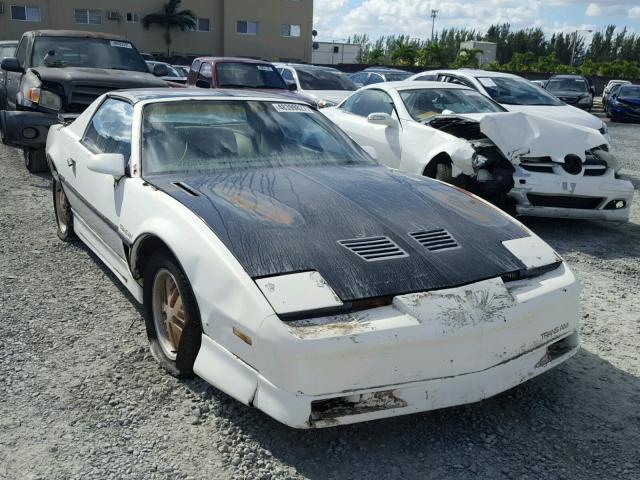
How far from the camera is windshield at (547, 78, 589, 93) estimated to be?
2259cm

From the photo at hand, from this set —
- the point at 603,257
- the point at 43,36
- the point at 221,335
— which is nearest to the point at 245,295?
the point at 221,335

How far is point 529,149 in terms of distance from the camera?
237 inches

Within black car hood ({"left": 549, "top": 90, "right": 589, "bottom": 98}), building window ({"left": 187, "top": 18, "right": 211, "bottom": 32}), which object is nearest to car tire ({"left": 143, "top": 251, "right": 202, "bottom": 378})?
black car hood ({"left": 549, "top": 90, "right": 589, "bottom": 98})

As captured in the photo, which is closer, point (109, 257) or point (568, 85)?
point (109, 257)

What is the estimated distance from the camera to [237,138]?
382 centimetres

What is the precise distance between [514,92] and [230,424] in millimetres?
8315

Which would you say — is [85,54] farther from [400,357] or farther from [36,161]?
[400,357]

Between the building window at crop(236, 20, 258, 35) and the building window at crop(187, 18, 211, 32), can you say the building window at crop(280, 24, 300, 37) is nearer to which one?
the building window at crop(236, 20, 258, 35)

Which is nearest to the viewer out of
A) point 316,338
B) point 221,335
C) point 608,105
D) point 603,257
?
point 316,338

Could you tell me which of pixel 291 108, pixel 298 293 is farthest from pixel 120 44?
pixel 298 293

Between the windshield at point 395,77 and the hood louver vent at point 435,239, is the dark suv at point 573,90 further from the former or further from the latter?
the hood louver vent at point 435,239

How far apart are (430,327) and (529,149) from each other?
13.6 ft

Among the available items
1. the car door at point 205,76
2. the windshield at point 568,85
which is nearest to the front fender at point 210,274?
the car door at point 205,76

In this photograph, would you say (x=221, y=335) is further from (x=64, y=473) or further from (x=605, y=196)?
(x=605, y=196)
